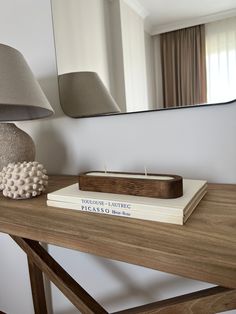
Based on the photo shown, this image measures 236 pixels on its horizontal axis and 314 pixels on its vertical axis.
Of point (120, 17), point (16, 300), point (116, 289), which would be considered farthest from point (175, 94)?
point (16, 300)

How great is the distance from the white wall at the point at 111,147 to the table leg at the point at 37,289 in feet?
0.25

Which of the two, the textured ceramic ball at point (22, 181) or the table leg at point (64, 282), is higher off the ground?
the textured ceramic ball at point (22, 181)

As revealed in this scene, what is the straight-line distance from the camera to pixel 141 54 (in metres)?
0.70

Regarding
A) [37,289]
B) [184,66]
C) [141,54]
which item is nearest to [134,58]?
[141,54]

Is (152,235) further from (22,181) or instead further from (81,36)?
(81,36)

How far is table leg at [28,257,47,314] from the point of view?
3.00 ft

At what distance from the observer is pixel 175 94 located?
667 millimetres

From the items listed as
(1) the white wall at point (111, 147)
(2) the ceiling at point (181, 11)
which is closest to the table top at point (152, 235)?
(1) the white wall at point (111, 147)

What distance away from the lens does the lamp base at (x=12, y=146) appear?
682 mm

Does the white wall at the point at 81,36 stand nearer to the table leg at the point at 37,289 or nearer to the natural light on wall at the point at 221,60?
the natural light on wall at the point at 221,60

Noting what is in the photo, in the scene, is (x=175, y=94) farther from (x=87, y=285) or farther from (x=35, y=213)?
(x=87, y=285)

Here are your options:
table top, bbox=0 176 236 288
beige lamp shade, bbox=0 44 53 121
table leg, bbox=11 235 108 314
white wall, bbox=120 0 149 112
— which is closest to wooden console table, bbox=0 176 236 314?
table top, bbox=0 176 236 288

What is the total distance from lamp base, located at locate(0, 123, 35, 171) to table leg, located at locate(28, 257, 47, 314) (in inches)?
17.5

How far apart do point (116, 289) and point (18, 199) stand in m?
0.50
